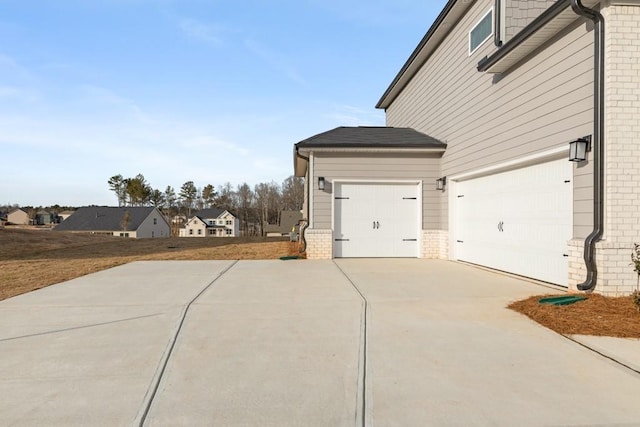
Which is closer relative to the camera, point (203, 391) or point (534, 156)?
point (203, 391)

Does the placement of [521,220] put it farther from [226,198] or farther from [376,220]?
[226,198]

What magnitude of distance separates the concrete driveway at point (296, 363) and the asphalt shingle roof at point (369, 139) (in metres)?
5.66

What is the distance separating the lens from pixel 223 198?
249ft

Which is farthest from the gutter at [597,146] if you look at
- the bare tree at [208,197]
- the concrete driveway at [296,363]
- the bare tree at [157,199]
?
the bare tree at [208,197]

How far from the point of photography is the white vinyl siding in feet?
19.4

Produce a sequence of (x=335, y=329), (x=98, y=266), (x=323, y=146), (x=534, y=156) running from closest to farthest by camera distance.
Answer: (x=335, y=329), (x=534, y=156), (x=98, y=266), (x=323, y=146)

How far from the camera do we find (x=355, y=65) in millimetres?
14508

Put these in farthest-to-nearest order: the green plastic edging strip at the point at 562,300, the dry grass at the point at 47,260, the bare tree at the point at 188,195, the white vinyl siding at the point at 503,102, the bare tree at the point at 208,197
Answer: the bare tree at the point at 208,197
the bare tree at the point at 188,195
the dry grass at the point at 47,260
the white vinyl siding at the point at 503,102
the green plastic edging strip at the point at 562,300

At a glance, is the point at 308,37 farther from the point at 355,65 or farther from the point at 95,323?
the point at 95,323

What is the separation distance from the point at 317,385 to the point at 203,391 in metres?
0.85

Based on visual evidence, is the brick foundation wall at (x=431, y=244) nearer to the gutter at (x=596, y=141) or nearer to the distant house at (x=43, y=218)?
the gutter at (x=596, y=141)

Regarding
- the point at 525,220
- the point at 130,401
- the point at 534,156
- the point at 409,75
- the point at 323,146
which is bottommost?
the point at 130,401

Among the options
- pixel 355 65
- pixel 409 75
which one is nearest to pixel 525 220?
pixel 409 75

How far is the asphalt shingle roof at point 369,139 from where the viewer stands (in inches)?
416
